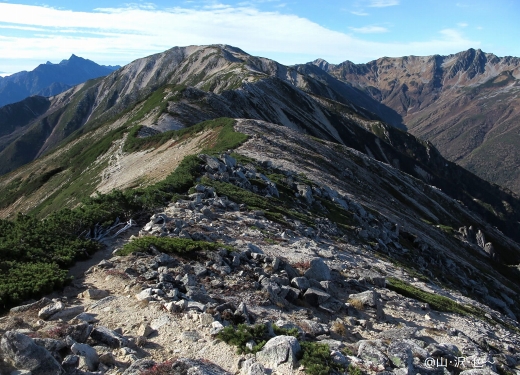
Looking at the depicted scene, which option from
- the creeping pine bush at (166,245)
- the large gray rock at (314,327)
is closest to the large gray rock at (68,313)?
the creeping pine bush at (166,245)

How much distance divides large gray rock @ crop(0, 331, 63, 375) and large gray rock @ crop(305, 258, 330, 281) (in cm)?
1072

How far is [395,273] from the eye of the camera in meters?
24.1

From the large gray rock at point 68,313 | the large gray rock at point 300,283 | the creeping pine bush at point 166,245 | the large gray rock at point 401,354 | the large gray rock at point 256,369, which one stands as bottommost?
the large gray rock at point 401,354

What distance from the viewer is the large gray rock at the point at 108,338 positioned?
10.4m

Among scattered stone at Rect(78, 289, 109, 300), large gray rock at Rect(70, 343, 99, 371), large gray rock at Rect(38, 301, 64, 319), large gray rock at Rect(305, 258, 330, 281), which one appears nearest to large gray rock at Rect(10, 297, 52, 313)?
large gray rock at Rect(38, 301, 64, 319)

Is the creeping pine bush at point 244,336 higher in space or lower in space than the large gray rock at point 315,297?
higher

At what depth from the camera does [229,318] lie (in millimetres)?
11914

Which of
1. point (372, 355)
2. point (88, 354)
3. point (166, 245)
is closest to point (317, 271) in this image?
point (372, 355)

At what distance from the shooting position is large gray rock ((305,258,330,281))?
56.2 ft

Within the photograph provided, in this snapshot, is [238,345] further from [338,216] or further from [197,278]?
[338,216]

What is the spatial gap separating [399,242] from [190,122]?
49966 mm

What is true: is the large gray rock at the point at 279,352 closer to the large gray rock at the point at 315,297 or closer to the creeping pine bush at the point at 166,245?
the large gray rock at the point at 315,297

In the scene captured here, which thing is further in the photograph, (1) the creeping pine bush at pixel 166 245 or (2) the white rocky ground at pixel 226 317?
(1) the creeping pine bush at pixel 166 245

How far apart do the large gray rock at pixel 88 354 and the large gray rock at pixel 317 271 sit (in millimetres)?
9654
